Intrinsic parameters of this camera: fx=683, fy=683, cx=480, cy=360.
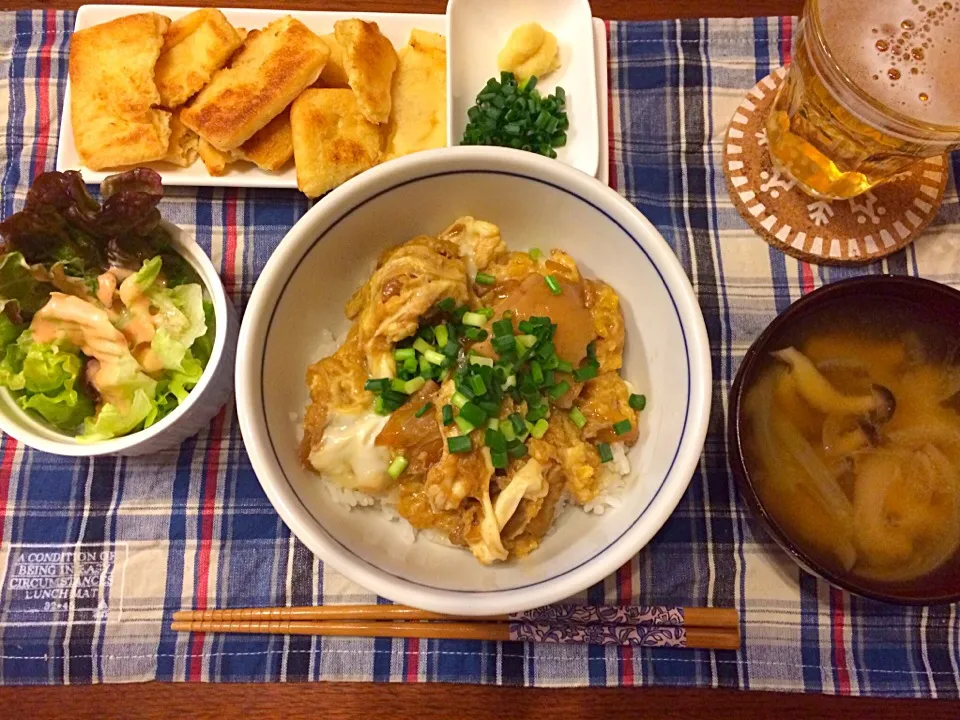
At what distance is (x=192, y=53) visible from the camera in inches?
84.7

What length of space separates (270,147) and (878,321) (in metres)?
1.83

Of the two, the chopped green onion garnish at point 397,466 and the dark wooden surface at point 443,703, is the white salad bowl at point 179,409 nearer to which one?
the chopped green onion garnish at point 397,466

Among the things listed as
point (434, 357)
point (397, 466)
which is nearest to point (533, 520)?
point (397, 466)

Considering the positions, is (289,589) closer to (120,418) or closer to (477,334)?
(120,418)

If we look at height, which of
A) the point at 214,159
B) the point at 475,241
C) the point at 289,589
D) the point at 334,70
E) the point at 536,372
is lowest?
the point at 289,589

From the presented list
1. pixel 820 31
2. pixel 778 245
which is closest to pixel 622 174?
pixel 778 245

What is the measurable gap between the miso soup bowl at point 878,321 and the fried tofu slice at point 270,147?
1.48 m

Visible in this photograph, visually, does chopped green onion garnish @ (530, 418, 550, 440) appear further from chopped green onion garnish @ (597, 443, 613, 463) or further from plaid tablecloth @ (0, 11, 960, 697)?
plaid tablecloth @ (0, 11, 960, 697)

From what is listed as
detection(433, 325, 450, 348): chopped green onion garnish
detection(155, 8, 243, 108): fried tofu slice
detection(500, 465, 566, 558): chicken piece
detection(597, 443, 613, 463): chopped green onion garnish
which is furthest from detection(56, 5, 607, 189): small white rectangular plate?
detection(500, 465, 566, 558): chicken piece

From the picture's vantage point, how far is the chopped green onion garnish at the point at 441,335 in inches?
66.2

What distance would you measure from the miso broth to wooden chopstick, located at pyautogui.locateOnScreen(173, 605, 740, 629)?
36cm

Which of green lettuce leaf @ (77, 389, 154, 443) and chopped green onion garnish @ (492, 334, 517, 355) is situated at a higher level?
chopped green onion garnish @ (492, 334, 517, 355)

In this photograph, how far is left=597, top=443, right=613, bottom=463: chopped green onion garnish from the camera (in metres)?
1.73

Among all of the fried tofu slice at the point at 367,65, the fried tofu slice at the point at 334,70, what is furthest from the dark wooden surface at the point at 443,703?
the fried tofu slice at the point at 334,70
